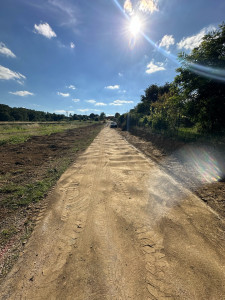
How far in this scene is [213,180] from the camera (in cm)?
421

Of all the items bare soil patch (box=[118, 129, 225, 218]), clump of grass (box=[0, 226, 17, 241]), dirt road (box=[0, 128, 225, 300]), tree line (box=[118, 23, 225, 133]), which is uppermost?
tree line (box=[118, 23, 225, 133])

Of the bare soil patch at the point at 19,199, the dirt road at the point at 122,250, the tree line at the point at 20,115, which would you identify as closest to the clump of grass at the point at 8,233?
the bare soil patch at the point at 19,199

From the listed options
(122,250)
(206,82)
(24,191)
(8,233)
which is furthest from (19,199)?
(206,82)

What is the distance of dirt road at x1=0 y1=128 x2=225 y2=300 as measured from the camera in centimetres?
154

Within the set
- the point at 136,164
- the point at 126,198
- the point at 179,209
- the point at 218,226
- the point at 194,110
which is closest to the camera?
the point at 218,226

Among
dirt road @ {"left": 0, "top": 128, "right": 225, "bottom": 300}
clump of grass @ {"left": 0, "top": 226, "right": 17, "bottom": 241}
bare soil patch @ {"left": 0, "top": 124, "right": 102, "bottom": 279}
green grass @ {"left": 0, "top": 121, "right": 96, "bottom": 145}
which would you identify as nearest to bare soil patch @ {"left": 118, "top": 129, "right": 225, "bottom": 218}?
dirt road @ {"left": 0, "top": 128, "right": 225, "bottom": 300}

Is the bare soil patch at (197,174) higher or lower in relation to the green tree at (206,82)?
lower

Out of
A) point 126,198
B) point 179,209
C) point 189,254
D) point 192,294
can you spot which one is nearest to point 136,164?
point 126,198

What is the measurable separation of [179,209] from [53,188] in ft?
11.4

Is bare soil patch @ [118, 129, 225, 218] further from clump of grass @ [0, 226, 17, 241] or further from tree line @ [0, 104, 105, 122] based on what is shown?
tree line @ [0, 104, 105, 122]

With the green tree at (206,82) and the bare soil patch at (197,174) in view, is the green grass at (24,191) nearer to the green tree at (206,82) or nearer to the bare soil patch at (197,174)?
the bare soil patch at (197,174)

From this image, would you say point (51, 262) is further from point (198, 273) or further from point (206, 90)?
point (206, 90)

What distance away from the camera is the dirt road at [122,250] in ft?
5.06

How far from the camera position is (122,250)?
2.01 meters
